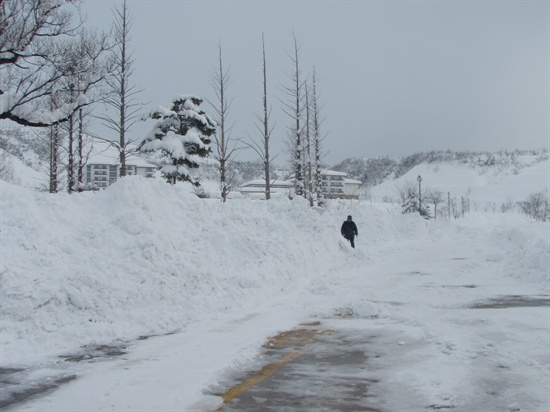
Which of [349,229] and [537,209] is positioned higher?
[537,209]

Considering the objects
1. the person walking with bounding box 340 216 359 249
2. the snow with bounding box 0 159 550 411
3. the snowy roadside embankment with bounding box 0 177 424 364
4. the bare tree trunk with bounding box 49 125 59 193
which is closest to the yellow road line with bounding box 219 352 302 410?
the snow with bounding box 0 159 550 411

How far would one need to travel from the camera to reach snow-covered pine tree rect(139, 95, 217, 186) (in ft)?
99.1

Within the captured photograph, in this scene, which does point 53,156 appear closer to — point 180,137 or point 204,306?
point 180,137

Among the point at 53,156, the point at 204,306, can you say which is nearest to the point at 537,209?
the point at 53,156

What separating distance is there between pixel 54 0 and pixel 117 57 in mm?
9069

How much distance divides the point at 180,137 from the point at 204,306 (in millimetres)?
22403

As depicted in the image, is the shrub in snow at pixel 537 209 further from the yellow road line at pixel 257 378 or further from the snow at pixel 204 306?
the yellow road line at pixel 257 378

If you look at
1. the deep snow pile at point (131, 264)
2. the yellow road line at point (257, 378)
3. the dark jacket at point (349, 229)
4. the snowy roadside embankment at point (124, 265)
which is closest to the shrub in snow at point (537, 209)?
the dark jacket at point (349, 229)

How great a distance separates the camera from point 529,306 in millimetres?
9641

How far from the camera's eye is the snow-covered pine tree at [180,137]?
1189 inches

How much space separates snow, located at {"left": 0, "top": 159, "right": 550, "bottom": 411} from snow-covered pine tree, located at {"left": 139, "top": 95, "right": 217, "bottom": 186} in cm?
1496

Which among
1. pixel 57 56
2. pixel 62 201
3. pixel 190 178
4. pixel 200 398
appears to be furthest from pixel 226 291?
pixel 190 178

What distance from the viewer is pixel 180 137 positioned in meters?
30.7

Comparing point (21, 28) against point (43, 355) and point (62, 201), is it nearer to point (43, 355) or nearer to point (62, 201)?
point (62, 201)
